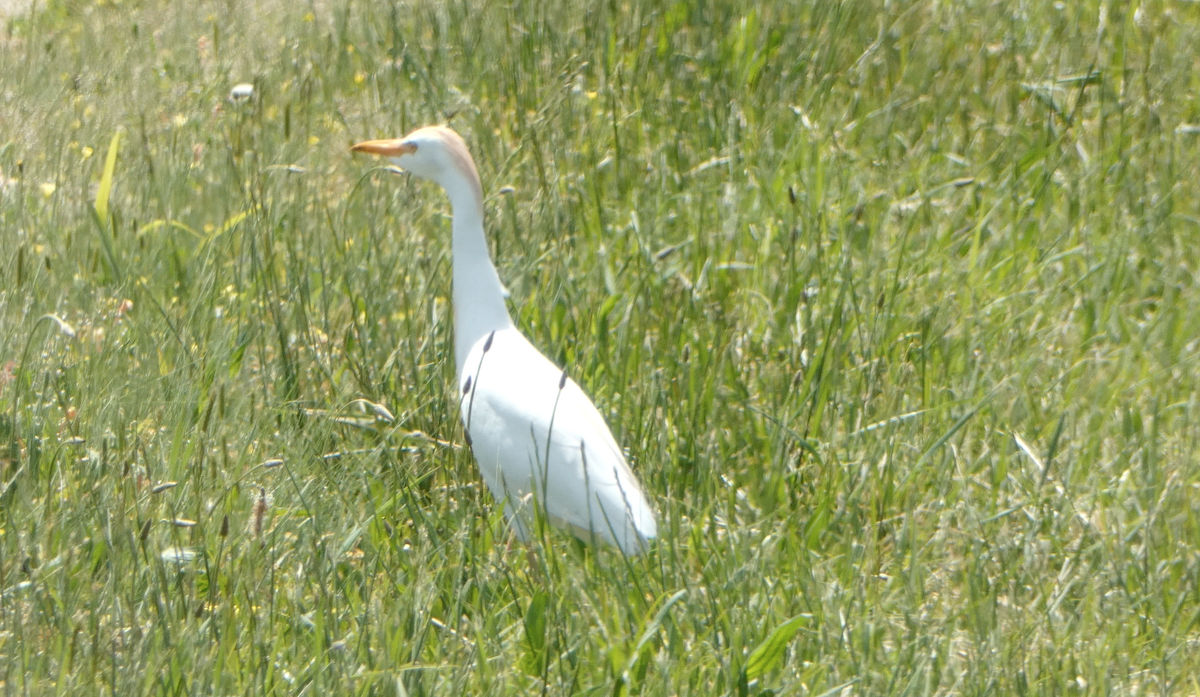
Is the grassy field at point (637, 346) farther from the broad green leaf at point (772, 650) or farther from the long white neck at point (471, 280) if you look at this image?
the long white neck at point (471, 280)

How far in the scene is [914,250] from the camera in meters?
3.72

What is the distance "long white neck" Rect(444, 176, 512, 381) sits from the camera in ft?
9.94

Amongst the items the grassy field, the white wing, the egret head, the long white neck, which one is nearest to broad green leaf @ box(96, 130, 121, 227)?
the grassy field

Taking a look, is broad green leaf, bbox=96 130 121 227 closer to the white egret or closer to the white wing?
the white egret

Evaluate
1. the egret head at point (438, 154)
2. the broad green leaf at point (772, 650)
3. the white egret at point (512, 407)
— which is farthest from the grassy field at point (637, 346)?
the egret head at point (438, 154)

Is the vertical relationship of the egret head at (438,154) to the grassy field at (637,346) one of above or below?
above

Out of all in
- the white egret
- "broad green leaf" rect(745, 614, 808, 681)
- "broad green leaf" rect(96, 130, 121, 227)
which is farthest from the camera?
"broad green leaf" rect(96, 130, 121, 227)

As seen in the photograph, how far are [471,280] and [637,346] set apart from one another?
1.50 ft

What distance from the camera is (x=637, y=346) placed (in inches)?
124

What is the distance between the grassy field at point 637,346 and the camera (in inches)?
82.1

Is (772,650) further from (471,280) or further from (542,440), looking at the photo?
(471,280)

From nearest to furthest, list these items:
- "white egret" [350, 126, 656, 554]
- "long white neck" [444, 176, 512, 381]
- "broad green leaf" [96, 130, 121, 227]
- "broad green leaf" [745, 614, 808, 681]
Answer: "broad green leaf" [745, 614, 808, 681] < "white egret" [350, 126, 656, 554] < "long white neck" [444, 176, 512, 381] < "broad green leaf" [96, 130, 121, 227]

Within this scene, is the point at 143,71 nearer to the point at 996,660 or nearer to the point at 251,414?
the point at 251,414

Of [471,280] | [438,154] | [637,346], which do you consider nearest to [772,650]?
[637,346]
